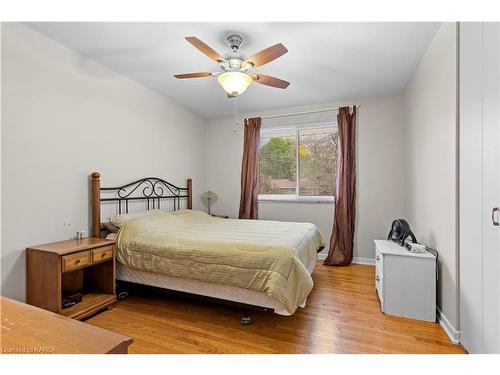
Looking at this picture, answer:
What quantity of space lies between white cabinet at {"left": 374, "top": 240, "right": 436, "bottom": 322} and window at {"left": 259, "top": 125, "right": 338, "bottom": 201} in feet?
5.84

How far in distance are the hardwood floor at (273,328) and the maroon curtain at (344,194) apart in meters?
1.07

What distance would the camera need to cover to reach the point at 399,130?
351 cm

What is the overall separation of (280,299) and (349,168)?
2.52 m

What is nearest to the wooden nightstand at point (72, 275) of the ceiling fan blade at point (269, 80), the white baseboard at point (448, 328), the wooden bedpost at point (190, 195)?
the wooden bedpost at point (190, 195)

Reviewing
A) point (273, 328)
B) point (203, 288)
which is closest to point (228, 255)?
point (203, 288)

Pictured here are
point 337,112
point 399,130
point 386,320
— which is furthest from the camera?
point 337,112

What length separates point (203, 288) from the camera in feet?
7.15

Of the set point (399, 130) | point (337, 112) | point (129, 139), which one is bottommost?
point (129, 139)

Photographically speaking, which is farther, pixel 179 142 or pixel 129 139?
pixel 179 142

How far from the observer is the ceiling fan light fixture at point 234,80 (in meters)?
2.12

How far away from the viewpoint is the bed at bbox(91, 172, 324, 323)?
6.27 feet

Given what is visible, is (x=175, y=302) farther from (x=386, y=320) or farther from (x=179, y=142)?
(x=179, y=142)
